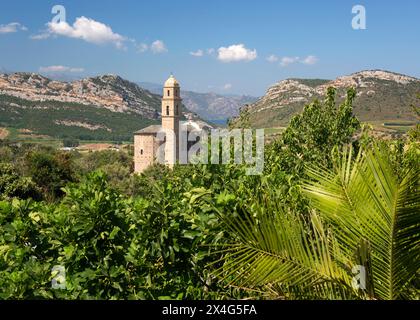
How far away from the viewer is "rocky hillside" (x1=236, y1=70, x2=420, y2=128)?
100831 mm

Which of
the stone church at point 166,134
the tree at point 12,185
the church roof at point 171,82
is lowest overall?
the tree at point 12,185

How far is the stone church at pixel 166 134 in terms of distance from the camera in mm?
56281

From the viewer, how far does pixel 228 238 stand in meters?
3.27

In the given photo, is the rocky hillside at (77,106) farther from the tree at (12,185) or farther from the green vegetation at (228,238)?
the green vegetation at (228,238)

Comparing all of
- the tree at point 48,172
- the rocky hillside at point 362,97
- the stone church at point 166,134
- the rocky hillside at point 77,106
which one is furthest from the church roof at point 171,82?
the rocky hillside at point 77,106

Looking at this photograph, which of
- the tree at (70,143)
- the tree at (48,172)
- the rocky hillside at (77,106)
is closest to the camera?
the tree at (48,172)

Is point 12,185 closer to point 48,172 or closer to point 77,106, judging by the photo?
point 48,172

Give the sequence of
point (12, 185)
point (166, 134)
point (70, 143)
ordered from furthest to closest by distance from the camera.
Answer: point (70, 143) → point (166, 134) → point (12, 185)

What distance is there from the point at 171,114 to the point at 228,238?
5363 cm

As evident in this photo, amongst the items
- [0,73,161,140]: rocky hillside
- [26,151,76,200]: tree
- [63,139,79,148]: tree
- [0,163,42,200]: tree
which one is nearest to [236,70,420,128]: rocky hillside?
[0,73,161,140]: rocky hillside

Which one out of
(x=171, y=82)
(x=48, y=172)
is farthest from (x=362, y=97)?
(x=48, y=172)

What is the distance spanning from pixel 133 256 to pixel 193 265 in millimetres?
506
